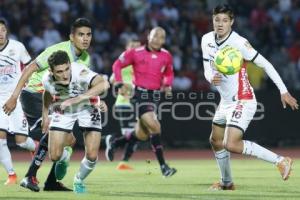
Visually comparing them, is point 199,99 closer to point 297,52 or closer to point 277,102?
point 277,102

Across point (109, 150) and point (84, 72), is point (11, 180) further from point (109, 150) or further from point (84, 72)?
point (109, 150)

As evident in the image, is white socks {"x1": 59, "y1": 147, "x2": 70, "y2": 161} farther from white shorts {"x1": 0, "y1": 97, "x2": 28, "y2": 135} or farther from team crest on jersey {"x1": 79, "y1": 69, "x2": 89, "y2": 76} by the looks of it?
white shorts {"x1": 0, "y1": 97, "x2": 28, "y2": 135}

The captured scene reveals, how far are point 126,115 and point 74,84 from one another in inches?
297

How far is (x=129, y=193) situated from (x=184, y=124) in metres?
8.79

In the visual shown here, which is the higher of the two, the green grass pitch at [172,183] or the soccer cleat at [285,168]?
the soccer cleat at [285,168]

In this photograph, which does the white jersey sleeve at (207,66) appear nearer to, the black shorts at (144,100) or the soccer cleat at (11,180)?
the soccer cleat at (11,180)

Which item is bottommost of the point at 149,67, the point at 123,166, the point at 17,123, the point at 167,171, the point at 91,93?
the point at 123,166

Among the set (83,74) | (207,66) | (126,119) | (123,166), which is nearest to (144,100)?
(123,166)

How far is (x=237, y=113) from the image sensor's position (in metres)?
10.6

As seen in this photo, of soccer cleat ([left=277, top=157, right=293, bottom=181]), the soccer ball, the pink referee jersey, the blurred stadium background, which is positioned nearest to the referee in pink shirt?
the pink referee jersey

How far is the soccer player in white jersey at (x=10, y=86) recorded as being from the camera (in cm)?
1218

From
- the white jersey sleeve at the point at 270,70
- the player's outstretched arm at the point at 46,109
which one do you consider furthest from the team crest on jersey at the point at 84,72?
the white jersey sleeve at the point at 270,70

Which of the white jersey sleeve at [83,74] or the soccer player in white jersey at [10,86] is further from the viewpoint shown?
the soccer player in white jersey at [10,86]

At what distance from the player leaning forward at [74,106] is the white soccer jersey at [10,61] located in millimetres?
1871
